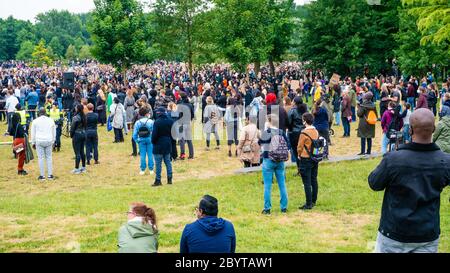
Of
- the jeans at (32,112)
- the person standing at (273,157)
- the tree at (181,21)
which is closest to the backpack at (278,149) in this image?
the person standing at (273,157)

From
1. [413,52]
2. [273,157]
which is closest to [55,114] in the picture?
[273,157]

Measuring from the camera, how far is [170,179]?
12758 mm

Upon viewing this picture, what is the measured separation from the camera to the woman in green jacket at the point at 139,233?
5727 mm

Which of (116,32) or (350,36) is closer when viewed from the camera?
(116,32)

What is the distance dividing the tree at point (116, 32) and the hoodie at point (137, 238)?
33.5 metres

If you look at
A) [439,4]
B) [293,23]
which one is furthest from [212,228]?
[293,23]

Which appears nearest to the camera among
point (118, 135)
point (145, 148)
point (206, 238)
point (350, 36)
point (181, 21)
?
point (206, 238)

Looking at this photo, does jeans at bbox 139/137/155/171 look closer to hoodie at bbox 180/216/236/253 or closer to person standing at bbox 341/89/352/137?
person standing at bbox 341/89/352/137

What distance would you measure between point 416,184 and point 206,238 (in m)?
2.02

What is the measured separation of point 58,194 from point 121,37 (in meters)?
28.1

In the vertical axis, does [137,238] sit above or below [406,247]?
below

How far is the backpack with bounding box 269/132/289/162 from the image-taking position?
30.2ft

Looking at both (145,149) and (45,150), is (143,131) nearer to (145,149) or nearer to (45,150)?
(145,149)

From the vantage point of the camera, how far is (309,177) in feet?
31.6
